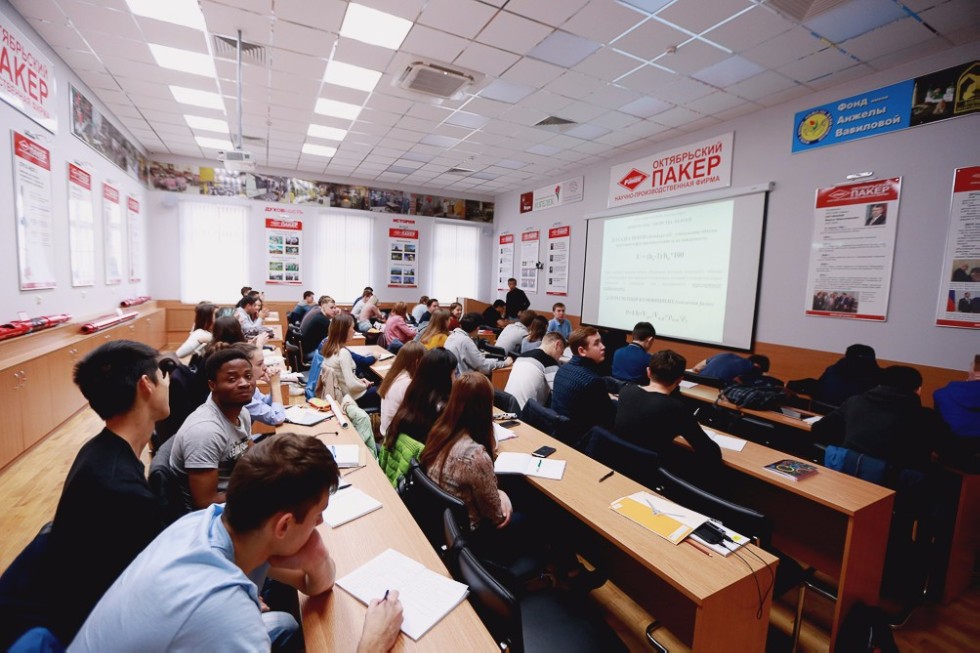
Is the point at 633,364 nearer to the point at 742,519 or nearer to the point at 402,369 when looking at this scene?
the point at 402,369

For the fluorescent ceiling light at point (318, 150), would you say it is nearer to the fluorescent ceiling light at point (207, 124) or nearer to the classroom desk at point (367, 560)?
the fluorescent ceiling light at point (207, 124)

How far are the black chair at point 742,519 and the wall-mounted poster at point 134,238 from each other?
8.73 meters

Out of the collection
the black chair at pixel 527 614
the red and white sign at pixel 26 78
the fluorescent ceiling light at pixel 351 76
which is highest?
the fluorescent ceiling light at pixel 351 76

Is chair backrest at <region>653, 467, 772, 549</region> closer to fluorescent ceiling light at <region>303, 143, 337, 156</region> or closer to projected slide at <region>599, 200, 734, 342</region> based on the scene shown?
projected slide at <region>599, 200, 734, 342</region>

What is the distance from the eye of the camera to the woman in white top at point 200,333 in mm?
4070

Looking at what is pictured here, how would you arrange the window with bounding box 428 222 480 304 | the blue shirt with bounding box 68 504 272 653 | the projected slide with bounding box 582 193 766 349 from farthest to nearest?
the window with bounding box 428 222 480 304 → the projected slide with bounding box 582 193 766 349 → the blue shirt with bounding box 68 504 272 653

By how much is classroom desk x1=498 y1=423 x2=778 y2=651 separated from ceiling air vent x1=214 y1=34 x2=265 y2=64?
483 centimetres

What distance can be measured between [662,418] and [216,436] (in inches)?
89.2

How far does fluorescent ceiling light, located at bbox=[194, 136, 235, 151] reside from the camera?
7.35 metres

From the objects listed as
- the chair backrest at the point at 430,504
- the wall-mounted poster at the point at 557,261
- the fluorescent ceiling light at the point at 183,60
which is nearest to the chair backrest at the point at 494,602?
the chair backrest at the point at 430,504

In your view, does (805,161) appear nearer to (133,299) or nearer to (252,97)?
(252,97)

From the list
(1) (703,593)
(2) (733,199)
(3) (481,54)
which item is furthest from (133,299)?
(2) (733,199)

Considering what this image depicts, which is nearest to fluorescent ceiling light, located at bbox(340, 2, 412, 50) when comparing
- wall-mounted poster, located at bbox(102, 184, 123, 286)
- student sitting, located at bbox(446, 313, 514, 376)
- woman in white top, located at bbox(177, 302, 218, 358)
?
student sitting, located at bbox(446, 313, 514, 376)

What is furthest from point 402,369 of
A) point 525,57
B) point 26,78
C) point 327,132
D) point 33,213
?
point 327,132
